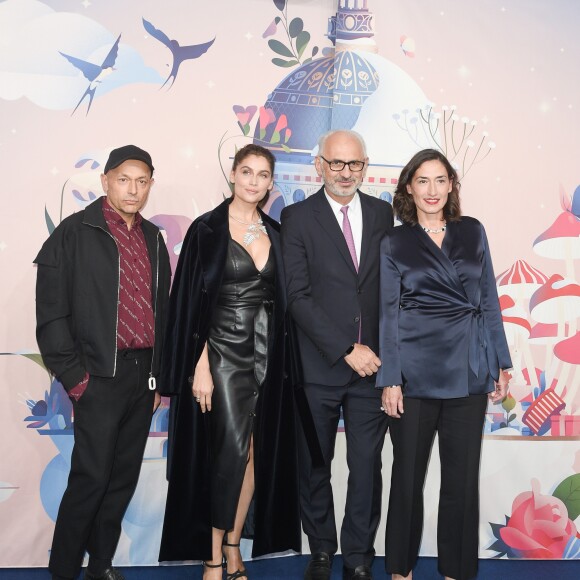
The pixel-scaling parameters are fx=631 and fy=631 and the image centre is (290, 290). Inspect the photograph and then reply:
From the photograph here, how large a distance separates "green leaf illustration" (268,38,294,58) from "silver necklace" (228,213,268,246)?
92 cm

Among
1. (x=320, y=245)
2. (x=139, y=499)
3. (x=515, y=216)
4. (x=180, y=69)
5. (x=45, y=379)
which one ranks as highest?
(x=180, y=69)

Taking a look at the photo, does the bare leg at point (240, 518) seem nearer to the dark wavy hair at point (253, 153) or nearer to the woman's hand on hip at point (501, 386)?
the woman's hand on hip at point (501, 386)

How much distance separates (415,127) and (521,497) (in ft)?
6.39

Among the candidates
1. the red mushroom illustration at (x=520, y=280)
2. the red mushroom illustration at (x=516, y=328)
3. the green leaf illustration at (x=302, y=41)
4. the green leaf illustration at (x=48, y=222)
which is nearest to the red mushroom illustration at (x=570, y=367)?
the red mushroom illustration at (x=516, y=328)

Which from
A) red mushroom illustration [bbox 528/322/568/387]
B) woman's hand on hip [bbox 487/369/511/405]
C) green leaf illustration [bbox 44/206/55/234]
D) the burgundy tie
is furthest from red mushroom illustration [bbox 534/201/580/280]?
green leaf illustration [bbox 44/206/55/234]

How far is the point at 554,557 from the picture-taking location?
320 centimetres

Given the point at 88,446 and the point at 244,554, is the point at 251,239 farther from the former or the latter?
the point at 244,554

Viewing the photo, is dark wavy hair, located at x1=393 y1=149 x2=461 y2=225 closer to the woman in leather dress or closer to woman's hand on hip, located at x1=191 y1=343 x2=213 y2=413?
the woman in leather dress

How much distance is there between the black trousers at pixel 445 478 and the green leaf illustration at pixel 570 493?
916 millimetres

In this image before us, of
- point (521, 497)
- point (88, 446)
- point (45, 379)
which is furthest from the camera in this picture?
point (521, 497)

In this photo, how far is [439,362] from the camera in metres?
2.46

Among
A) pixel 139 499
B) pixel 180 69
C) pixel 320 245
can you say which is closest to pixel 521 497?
pixel 320 245

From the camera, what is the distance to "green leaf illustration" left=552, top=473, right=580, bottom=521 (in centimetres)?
322

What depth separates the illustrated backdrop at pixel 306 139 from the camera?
300cm
